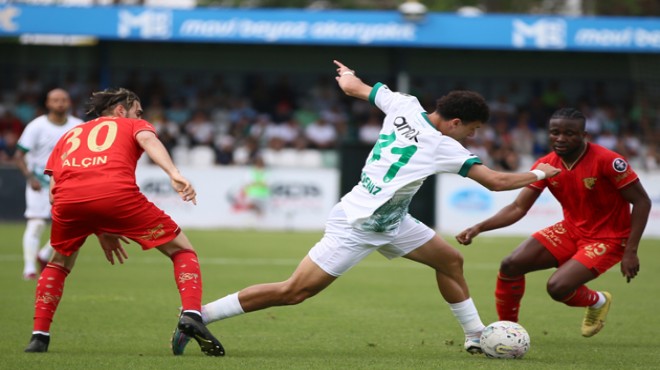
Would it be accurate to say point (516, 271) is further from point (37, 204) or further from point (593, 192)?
point (37, 204)

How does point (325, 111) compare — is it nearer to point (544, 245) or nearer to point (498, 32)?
point (498, 32)

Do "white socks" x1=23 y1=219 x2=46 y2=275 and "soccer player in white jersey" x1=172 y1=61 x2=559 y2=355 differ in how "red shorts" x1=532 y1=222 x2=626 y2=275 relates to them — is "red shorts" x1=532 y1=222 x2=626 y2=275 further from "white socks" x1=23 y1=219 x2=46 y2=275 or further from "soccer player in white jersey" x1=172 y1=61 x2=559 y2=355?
"white socks" x1=23 y1=219 x2=46 y2=275

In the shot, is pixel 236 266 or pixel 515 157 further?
pixel 515 157

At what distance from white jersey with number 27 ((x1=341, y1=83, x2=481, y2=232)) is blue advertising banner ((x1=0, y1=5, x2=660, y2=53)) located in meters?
17.4

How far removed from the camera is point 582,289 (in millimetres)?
8031

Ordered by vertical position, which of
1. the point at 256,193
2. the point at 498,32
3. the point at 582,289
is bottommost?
the point at 256,193

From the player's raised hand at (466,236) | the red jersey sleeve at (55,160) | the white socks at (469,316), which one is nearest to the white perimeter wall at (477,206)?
the player's raised hand at (466,236)

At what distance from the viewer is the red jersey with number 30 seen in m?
7.71

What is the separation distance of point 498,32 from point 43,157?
50.3ft

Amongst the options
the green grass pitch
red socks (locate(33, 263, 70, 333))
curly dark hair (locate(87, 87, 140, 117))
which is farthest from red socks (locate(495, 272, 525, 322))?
red socks (locate(33, 263, 70, 333))

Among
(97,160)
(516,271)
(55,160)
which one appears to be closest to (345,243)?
(97,160)

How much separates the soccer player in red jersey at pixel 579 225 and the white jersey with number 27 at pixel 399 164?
1.06m

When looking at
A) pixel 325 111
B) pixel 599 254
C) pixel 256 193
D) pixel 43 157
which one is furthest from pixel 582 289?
pixel 325 111

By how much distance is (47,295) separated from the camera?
22.8 ft
